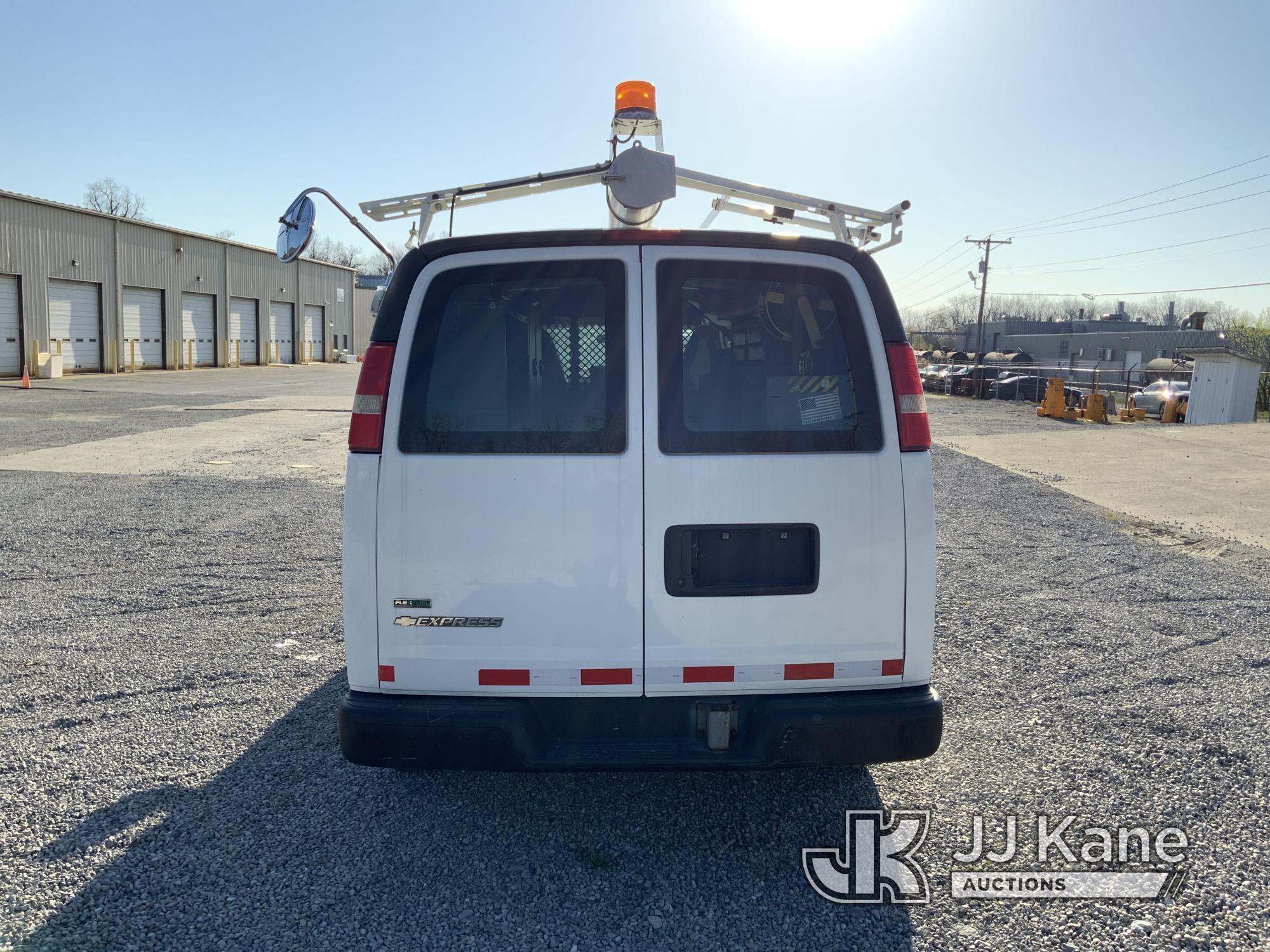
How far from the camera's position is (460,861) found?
3225 millimetres

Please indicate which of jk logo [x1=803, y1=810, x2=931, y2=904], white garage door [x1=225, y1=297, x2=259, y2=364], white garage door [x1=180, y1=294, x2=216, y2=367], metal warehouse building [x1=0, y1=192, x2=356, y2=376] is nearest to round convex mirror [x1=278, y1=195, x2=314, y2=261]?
jk logo [x1=803, y1=810, x2=931, y2=904]

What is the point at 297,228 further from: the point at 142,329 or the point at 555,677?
the point at 142,329

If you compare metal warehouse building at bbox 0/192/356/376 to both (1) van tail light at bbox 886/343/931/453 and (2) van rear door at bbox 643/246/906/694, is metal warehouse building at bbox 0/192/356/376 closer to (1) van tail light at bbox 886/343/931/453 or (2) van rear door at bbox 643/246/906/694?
(2) van rear door at bbox 643/246/906/694

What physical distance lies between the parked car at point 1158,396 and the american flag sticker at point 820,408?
86.2ft

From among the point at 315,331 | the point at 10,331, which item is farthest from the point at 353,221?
the point at 315,331

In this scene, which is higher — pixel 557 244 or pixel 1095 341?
pixel 1095 341

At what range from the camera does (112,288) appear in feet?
129

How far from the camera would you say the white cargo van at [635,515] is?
3020 mm

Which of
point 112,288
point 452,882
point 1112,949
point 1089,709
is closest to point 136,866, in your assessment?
point 452,882

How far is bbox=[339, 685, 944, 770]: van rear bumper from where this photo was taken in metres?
3.05

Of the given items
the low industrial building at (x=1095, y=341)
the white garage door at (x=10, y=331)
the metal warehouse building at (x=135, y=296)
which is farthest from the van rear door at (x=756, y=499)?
the low industrial building at (x=1095, y=341)

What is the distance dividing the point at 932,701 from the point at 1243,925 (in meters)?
1.06

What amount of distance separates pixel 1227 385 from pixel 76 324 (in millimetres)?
39063

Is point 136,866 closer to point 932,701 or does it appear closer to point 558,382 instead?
point 558,382
